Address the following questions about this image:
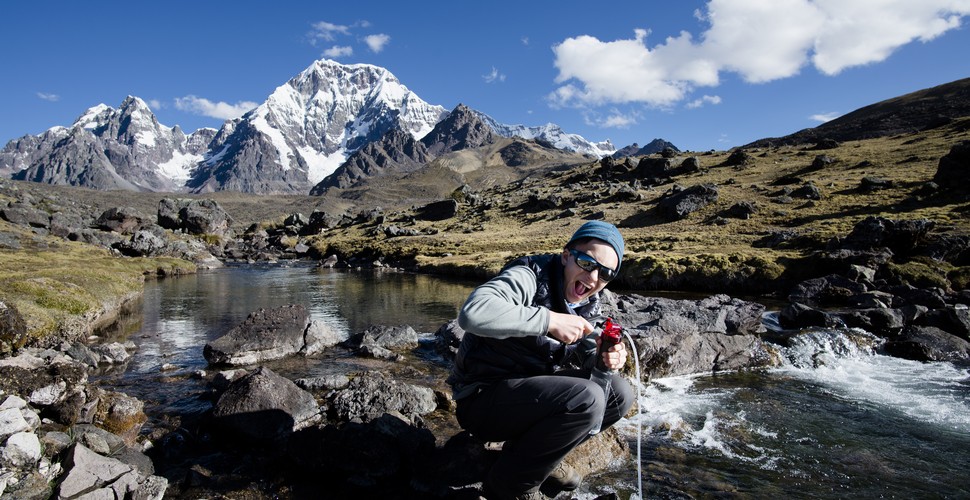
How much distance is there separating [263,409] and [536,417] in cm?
646

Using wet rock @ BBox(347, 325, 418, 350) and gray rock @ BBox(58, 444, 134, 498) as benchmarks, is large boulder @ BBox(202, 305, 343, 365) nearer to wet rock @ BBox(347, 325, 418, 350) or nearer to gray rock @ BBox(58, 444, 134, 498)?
wet rock @ BBox(347, 325, 418, 350)

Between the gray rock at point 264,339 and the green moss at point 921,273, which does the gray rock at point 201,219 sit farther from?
the green moss at point 921,273

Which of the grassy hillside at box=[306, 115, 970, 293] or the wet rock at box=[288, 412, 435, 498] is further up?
the grassy hillside at box=[306, 115, 970, 293]

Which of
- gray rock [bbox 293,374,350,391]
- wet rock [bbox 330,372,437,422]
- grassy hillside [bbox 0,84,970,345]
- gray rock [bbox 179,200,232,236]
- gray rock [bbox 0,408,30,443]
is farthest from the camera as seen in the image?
gray rock [bbox 179,200,232,236]

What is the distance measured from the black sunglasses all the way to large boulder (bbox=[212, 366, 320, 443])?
6892 mm

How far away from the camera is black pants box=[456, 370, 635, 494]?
492cm

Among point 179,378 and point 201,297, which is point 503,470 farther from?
point 201,297

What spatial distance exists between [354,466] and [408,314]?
69.4 ft

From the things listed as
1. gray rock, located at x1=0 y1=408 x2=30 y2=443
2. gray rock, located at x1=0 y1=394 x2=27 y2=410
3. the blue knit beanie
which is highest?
the blue knit beanie

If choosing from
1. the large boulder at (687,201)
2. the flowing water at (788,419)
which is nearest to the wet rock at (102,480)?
the flowing water at (788,419)

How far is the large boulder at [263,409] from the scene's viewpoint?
29.3 feet

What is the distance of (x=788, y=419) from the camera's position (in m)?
11.1

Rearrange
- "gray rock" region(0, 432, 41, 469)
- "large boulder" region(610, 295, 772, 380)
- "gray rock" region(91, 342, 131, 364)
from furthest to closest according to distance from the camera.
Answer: "gray rock" region(91, 342, 131, 364) → "large boulder" region(610, 295, 772, 380) → "gray rock" region(0, 432, 41, 469)

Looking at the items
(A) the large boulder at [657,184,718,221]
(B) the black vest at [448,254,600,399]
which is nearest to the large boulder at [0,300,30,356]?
(B) the black vest at [448,254,600,399]
